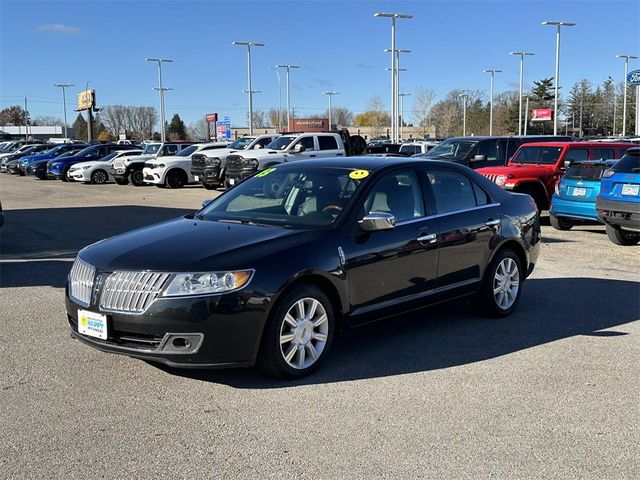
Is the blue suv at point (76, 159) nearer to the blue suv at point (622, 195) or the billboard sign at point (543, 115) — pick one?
the blue suv at point (622, 195)

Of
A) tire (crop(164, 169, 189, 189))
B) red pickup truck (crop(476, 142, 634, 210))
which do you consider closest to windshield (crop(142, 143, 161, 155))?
tire (crop(164, 169, 189, 189))

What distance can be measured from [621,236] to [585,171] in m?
1.80

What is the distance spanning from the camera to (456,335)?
6.18 meters

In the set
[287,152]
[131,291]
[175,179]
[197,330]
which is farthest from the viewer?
[175,179]

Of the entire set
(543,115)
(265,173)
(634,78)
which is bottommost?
(265,173)

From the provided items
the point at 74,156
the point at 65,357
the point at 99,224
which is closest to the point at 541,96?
the point at 74,156

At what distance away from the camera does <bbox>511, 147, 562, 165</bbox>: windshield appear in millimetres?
15586

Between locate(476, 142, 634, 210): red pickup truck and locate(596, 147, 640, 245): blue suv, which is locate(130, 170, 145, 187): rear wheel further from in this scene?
locate(596, 147, 640, 245): blue suv

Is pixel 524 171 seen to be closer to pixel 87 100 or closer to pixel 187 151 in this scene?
pixel 187 151

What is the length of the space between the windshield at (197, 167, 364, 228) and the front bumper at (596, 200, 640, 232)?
22.1 ft

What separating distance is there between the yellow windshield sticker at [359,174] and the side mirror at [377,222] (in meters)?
0.55

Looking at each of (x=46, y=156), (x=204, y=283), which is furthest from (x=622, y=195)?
(x=46, y=156)

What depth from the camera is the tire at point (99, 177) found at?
99.0 feet

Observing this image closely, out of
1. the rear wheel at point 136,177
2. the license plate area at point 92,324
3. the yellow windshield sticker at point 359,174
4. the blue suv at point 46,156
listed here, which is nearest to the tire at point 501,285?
the yellow windshield sticker at point 359,174
